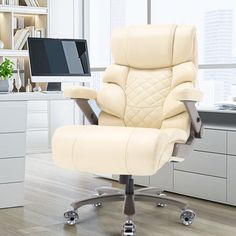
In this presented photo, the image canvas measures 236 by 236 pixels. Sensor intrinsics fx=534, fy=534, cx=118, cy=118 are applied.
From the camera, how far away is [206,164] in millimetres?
3594

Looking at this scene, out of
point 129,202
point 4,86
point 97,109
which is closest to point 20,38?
point 97,109

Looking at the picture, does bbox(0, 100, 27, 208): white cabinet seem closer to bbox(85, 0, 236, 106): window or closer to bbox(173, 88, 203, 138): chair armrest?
bbox(173, 88, 203, 138): chair armrest

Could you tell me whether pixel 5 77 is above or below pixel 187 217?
above

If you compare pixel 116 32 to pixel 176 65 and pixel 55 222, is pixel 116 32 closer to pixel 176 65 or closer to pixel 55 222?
pixel 176 65

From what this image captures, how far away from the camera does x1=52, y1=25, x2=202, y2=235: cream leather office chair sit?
2.60 meters

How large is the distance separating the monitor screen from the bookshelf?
4.79 ft

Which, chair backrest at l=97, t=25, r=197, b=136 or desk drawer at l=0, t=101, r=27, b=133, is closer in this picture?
chair backrest at l=97, t=25, r=197, b=136

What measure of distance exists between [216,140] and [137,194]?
744 millimetres

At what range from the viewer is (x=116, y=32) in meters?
A: 3.45

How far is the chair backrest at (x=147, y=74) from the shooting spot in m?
3.22

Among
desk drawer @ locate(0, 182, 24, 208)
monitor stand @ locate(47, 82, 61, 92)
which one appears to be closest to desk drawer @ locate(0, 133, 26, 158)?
desk drawer @ locate(0, 182, 24, 208)

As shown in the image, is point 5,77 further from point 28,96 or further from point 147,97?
point 147,97

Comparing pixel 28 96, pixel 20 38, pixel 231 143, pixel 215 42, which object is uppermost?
pixel 20 38

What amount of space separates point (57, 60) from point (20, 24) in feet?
5.80
